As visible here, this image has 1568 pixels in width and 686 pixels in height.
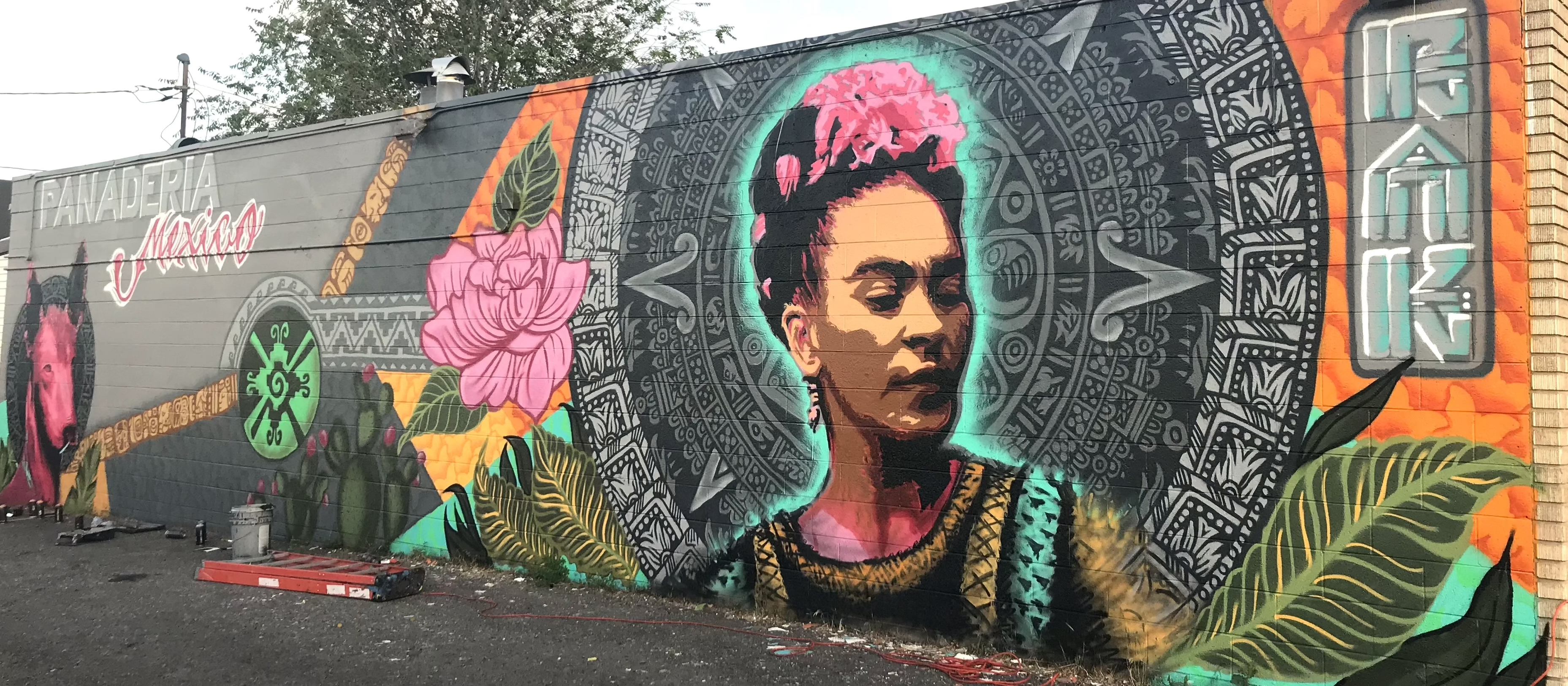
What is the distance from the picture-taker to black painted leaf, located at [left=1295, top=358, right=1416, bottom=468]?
448 cm

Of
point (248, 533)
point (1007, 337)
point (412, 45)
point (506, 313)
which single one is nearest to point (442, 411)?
point (506, 313)

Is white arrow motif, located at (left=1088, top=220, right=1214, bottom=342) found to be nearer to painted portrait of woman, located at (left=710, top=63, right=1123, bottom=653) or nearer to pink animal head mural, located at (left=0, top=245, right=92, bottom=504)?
painted portrait of woman, located at (left=710, top=63, right=1123, bottom=653)

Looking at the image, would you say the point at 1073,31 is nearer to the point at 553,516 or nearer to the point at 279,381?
the point at 553,516

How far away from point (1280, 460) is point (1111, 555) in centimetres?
92

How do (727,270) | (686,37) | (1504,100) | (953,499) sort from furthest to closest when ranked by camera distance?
(686,37)
(727,270)
(953,499)
(1504,100)

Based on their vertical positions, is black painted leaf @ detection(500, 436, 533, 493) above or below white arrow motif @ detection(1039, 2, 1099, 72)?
below

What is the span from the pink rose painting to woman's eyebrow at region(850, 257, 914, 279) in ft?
6.97

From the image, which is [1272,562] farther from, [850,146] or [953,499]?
[850,146]

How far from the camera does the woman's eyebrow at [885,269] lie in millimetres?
5797

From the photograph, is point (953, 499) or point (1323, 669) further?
point (953, 499)

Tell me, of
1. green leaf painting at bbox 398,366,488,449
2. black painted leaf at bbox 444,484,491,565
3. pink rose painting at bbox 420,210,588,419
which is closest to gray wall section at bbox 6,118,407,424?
pink rose painting at bbox 420,210,588,419

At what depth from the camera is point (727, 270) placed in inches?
254

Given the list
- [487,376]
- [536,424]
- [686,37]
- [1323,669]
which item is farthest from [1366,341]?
[686,37]

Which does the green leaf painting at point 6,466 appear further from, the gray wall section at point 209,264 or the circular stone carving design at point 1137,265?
the circular stone carving design at point 1137,265
